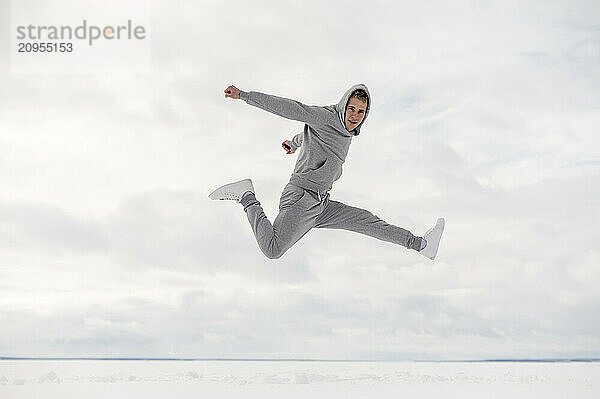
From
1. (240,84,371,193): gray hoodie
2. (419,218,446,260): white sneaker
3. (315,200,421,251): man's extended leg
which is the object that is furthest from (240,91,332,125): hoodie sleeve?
(419,218,446,260): white sneaker

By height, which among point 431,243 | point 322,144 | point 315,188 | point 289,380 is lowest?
point 289,380

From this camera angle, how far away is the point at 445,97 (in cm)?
441

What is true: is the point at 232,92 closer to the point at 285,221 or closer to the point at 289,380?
the point at 285,221

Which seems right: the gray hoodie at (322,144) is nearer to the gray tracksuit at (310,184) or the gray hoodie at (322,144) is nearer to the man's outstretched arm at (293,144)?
the gray tracksuit at (310,184)

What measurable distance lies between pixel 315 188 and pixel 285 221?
0.57ft

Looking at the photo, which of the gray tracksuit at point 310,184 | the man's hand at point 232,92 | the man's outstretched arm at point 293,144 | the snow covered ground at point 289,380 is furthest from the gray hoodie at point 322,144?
the snow covered ground at point 289,380

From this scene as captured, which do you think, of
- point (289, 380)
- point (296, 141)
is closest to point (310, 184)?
point (296, 141)

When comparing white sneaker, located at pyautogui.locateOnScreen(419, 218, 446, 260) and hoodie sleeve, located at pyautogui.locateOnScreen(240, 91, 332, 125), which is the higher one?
hoodie sleeve, located at pyautogui.locateOnScreen(240, 91, 332, 125)

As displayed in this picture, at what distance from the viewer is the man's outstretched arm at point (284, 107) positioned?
265cm

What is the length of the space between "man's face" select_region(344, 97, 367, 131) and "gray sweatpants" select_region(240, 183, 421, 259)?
0.31 meters

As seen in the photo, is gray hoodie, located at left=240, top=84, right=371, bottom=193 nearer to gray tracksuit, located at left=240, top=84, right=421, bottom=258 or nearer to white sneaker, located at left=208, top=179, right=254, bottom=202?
gray tracksuit, located at left=240, top=84, right=421, bottom=258

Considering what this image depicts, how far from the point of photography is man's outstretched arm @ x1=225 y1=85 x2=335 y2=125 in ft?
8.71

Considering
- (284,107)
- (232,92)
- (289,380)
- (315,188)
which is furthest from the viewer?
(289,380)

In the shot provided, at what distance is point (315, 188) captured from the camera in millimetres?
2961
